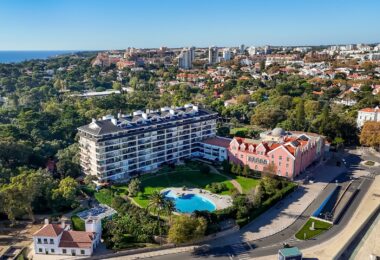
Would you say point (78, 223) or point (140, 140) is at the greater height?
point (140, 140)

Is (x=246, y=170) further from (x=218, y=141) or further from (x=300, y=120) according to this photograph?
(x=300, y=120)

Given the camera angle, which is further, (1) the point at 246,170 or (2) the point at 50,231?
(1) the point at 246,170

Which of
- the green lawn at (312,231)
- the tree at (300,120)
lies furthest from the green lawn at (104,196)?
the tree at (300,120)

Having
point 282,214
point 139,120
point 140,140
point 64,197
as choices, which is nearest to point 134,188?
point 64,197

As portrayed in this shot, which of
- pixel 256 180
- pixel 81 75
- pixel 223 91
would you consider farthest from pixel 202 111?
pixel 81 75

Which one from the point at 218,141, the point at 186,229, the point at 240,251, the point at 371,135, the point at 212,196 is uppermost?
the point at 371,135

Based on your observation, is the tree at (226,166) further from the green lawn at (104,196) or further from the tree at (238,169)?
the green lawn at (104,196)

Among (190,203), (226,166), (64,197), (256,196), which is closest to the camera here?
(64,197)
